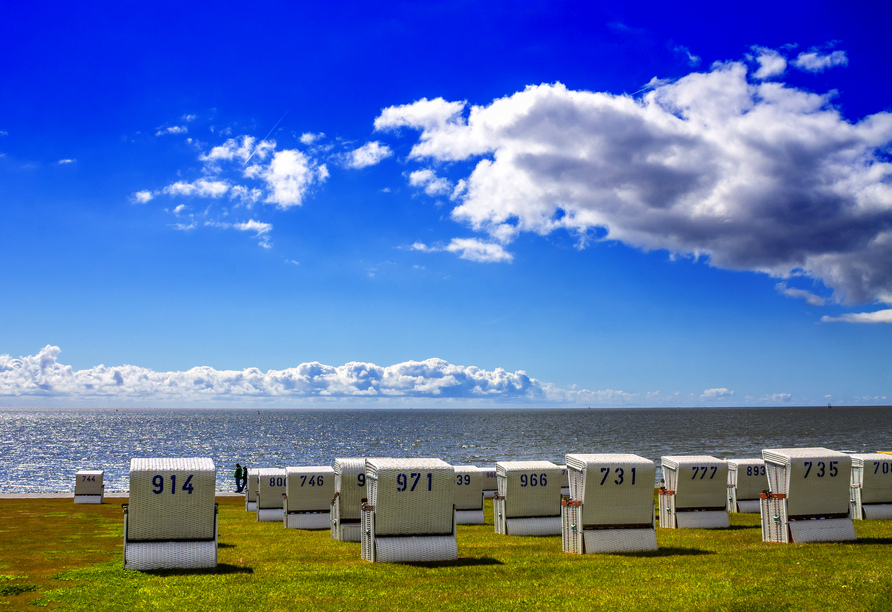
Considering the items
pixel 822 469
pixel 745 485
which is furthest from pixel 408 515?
pixel 745 485

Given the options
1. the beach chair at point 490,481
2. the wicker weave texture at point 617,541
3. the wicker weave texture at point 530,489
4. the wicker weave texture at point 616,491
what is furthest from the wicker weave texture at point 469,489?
the wicker weave texture at point 617,541

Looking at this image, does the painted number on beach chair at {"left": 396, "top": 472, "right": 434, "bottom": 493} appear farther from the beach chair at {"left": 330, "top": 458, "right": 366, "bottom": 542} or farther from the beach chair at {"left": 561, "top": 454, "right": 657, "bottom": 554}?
the beach chair at {"left": 330, "top": 458, "right": 366, "bottom": 542}

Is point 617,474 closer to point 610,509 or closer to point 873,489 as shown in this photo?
point 610,509

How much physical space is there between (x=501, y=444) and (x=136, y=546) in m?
108

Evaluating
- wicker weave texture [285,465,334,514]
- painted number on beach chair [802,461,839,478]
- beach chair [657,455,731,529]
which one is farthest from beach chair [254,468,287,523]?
painted number on beach chair [802,461,839,478]

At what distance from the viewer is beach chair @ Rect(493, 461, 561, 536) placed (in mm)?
22766

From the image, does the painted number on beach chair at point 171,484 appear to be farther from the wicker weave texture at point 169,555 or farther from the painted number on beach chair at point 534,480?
the painted number on beach chair at point 534,480

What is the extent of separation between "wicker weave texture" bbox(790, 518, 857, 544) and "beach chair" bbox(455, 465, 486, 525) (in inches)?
512

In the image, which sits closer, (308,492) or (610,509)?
(610,509)

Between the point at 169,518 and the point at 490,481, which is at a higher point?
the point at 169,518

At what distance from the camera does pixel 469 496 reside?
28328 mm

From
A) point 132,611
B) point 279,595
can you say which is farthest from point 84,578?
point 279,595

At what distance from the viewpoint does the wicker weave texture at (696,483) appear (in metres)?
24.0

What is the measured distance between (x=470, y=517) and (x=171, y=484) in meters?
15.3
